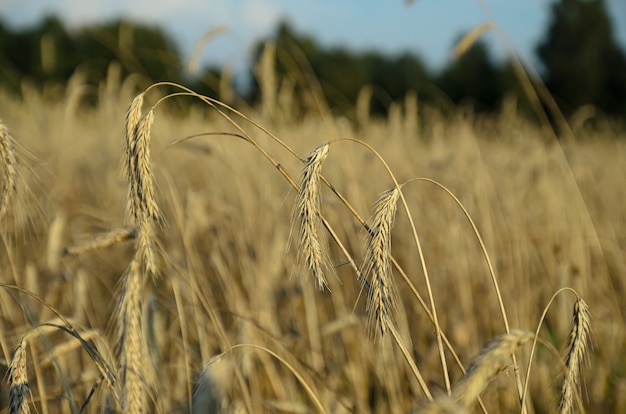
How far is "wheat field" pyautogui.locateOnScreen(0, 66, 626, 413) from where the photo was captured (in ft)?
2.86

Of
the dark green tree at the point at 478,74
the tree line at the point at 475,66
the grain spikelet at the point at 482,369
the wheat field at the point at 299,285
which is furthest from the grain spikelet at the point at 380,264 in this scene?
the dark green tree at the point at 478,74

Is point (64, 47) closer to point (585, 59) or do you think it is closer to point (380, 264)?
point (585, 59)

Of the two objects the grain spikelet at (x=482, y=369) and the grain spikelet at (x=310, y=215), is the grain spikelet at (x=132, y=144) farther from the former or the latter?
the grain spikelet at (x=482, y=369)

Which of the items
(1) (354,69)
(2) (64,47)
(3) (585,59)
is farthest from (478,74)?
(2) (64,47)

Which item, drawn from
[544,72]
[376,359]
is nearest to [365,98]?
[376,359]

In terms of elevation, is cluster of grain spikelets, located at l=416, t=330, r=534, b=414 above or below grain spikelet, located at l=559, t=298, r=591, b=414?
above

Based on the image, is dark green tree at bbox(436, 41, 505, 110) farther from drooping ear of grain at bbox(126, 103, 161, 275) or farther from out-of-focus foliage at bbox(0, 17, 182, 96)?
drooping ear of grain at bbox(126, 103, 161, 275)

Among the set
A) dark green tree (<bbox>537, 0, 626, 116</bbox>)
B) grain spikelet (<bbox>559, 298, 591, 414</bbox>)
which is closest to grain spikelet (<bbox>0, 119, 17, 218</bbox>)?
grain spikelet (<bbox>559, 298, 591, 414</bbox>)

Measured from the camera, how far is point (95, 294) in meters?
2.43

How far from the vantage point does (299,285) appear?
1885 mm

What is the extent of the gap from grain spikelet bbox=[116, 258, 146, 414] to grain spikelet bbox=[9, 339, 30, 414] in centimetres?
11

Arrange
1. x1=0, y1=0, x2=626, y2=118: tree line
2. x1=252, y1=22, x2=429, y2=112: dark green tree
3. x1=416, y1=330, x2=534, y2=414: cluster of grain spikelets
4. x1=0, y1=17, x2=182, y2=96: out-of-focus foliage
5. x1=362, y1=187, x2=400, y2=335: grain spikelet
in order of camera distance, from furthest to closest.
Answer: x1=252, y1=22, x2=429, y2=112: dark green tree, x1=0, y1=17, x2=182, y2=96: out-of-focus foliage, x1=0, y1=0, x2=626, y2=118: tree line, x1=362, y1=187, x2=400, y2=335: grain spikelet, x1=416, y1=330, x2=534, y2=414: cluster of grain spikelets

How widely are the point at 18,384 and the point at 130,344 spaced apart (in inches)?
5.3

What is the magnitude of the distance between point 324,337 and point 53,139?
2.51 meters
